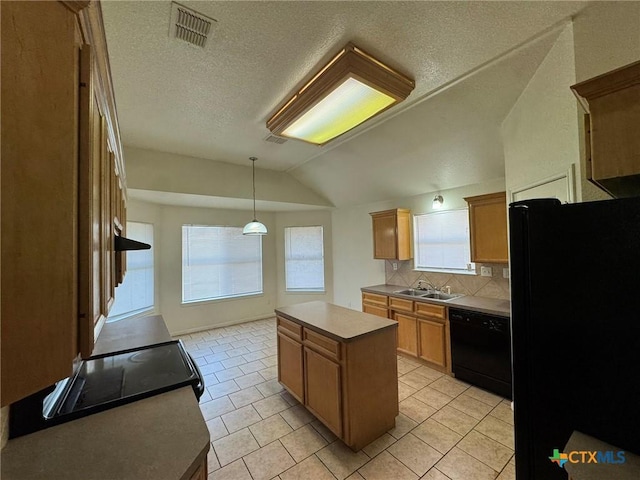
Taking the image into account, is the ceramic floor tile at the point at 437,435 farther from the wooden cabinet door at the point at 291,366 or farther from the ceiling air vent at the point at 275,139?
the ceiling air vent at the point at 275,139

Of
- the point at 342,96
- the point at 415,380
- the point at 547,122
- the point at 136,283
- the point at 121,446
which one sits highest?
the point at 342,96

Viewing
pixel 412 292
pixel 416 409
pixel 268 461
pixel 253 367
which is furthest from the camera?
pixel 412 292

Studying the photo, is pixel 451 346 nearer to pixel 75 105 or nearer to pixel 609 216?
→ pixel 609 216

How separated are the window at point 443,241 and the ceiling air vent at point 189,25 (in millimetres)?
3591

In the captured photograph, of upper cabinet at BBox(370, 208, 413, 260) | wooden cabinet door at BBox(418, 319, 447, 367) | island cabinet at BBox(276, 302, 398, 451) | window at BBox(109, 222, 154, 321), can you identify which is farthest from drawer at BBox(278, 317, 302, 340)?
window at BBox(109, 222, 154, 321)

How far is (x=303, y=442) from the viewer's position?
2141 millimetres

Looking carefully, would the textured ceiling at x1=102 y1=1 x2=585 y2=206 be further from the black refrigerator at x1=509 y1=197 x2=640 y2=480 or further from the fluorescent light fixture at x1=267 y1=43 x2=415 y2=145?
the black refrigerator at x1=509 y1=197 x2=640 y2=480

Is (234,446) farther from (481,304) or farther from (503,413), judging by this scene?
(481,304)

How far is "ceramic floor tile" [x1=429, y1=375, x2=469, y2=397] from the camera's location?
2.83 m

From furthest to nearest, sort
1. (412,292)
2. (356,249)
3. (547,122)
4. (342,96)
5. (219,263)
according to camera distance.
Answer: (219,263)
(356,249)
(412,292)
(342,96)
(547,122)

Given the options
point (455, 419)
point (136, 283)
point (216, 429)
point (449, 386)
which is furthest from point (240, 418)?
Answer: point (136, 283)

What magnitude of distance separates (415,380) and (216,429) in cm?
222

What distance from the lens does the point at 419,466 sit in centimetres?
188

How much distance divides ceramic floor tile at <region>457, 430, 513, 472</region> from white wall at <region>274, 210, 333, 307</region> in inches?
150
